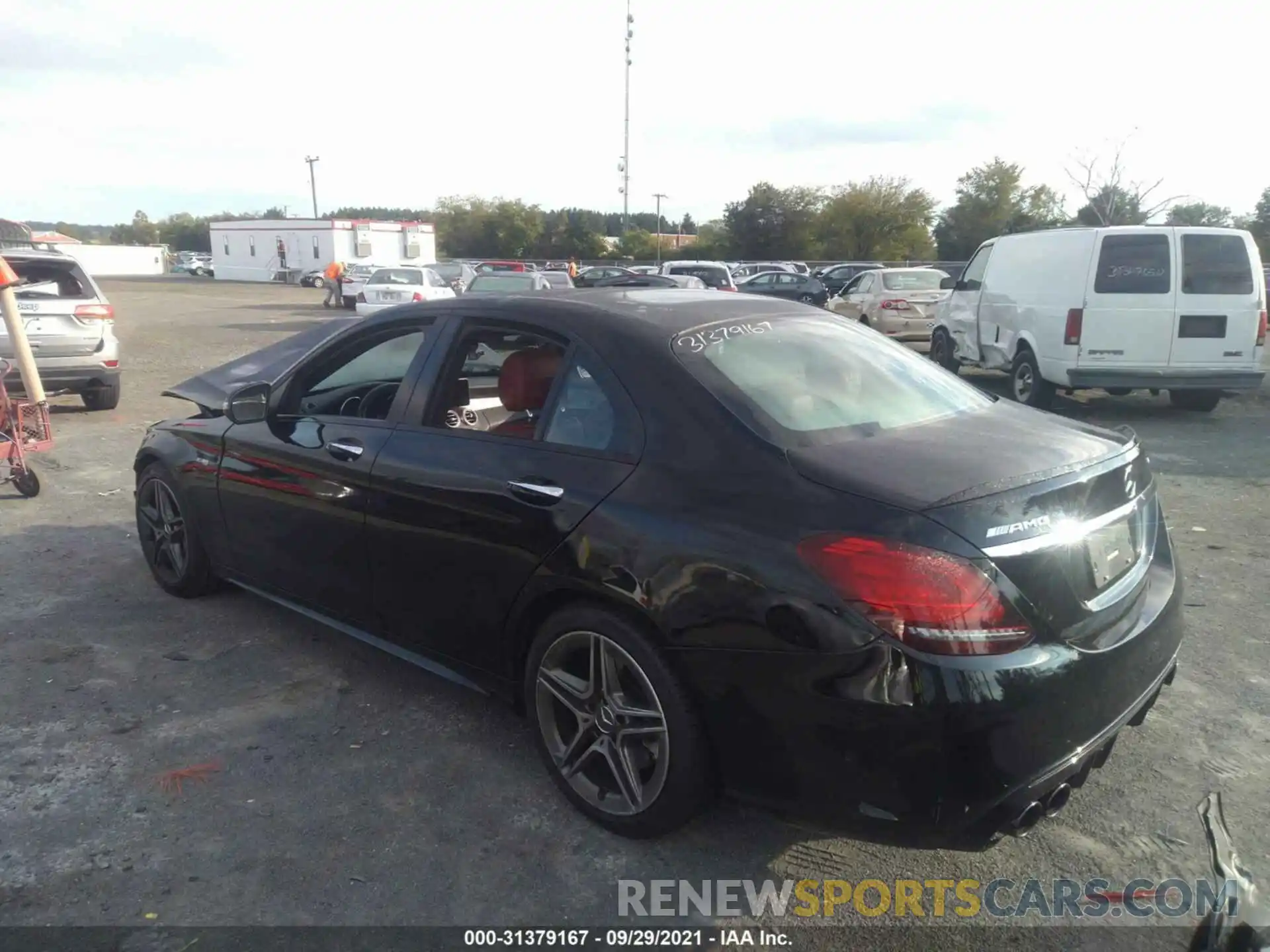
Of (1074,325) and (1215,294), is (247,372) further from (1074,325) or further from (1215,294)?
(1215,294)

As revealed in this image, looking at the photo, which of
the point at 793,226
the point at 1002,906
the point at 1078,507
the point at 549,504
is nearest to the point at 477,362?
the point at 549,504

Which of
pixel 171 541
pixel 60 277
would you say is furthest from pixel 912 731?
pixel 60 277

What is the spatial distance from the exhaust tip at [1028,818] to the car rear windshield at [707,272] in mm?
23449

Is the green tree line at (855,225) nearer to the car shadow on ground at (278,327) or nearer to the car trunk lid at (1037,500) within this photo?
the car shadow on ground at (278,327)

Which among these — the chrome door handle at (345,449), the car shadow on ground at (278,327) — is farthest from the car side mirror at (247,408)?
the car shadow on ground at (278,327)

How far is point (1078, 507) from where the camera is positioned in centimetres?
272

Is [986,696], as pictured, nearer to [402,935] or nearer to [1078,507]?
[1078,507]

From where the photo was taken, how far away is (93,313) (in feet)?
34.1

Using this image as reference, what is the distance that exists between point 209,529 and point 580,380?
2.46m

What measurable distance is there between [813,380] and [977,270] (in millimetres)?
Result: 10403

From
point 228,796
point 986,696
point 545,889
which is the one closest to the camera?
point 986,696

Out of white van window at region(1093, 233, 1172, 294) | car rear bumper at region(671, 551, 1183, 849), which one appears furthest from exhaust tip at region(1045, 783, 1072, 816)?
white van window at region(1093, 233, 1172, 294)

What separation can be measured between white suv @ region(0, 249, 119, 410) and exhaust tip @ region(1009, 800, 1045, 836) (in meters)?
10.2
